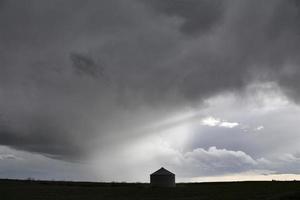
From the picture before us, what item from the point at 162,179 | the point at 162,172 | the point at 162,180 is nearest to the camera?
the point at 162,180

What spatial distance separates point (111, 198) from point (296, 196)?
→ 24.4 metres

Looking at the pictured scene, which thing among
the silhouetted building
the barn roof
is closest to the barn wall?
the silhouetted building

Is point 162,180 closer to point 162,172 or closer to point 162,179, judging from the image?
point 162,179

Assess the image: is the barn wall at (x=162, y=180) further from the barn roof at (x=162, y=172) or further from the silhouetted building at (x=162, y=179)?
the barn roof at (x=162, y=172)

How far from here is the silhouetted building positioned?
254 ft

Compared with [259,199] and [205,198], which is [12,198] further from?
[259,199]

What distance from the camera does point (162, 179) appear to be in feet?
255

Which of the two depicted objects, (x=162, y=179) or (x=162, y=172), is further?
(x=162, y=172)

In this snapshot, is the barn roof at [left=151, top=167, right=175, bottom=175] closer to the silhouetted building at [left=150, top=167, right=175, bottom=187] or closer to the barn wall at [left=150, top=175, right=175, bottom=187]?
the silhouetted building at [left=150, top=167, right=175, bottom=187]

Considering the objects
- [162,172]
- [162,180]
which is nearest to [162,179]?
[162,180]

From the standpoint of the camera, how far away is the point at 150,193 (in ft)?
213

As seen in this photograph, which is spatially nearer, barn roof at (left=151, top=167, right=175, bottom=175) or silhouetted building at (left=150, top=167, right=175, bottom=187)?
silhouetted building at (left=150, top=167, right=175, bottom=187)

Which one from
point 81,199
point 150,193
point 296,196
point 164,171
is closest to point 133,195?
point 150,193

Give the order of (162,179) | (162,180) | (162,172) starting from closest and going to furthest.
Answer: (162,180)
(162,179)
(162,172)
